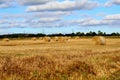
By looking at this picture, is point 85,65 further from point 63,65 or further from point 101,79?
point 101,79

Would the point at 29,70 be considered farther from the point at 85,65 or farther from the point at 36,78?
the point at 85,65

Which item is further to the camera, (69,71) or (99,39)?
(99,39)

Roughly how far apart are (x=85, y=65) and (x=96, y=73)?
4.04ft

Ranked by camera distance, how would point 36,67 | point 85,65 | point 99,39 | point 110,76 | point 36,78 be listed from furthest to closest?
point 99,39 → point 85,65 → point 36,67 → point 110,76 → point 36,78

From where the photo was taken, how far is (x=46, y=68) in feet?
39.9

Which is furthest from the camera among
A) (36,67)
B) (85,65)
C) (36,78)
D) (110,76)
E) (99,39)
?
(99,39)

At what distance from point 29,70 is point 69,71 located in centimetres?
161

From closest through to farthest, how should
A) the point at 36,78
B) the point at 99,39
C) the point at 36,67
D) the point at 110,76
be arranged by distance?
the point at 36,78
the point at 110,76
the point at 36,67
the point at 99,39

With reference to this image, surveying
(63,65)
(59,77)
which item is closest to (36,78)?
(59,77)

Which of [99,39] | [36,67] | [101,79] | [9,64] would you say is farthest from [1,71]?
[99,39]

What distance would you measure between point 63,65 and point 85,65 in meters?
1.01

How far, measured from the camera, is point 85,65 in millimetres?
13406

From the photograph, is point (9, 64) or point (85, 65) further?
point (85, 65)

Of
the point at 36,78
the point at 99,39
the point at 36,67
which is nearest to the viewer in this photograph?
the point at 36,78
